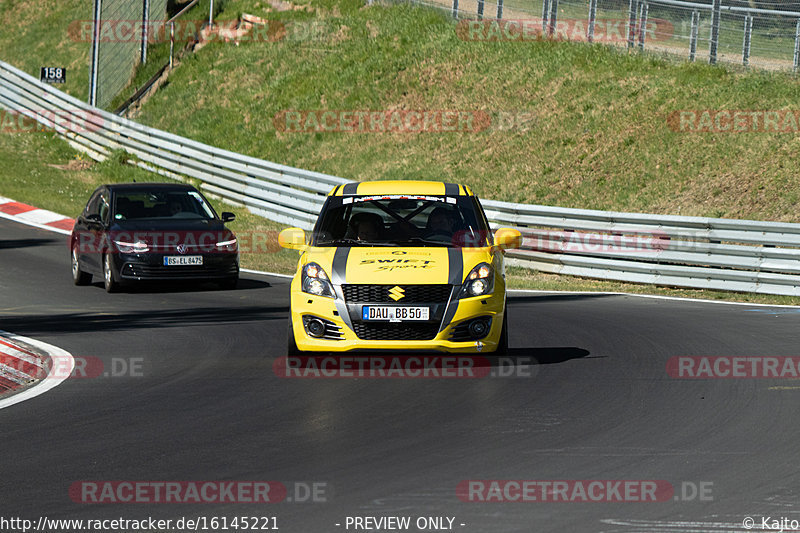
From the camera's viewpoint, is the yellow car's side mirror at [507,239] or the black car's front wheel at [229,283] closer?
the yellow car's side mirror at [507,239]

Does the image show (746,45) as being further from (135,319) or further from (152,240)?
(135,319)

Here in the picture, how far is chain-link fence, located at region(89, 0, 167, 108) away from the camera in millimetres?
40344

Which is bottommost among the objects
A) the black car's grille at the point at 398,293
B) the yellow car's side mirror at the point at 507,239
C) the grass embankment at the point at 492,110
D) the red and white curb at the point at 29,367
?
the red and white curb at the point at 29,367

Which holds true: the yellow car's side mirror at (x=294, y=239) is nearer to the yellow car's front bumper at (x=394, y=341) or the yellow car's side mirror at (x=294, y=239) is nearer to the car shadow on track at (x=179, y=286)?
the yellow car's front bumper at (x=394, y=341)

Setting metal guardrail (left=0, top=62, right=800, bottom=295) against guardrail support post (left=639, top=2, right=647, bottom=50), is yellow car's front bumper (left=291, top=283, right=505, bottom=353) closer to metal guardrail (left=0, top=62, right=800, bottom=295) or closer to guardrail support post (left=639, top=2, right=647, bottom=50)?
metal guardrail (left=0, top=62, right=800, bottom=295)

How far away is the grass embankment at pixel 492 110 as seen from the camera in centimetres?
2298

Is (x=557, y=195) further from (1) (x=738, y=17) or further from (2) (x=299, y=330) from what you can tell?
(2) (x=299, y=330)

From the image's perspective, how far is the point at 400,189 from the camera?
11.6 m

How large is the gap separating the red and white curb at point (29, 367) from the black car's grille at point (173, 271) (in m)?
4.67

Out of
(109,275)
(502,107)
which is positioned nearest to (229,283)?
(109,275)

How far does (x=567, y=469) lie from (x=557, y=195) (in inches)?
733

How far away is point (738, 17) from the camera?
25.3m

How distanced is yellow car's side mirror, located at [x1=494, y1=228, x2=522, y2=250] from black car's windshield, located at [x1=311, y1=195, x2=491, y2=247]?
0.46 feet

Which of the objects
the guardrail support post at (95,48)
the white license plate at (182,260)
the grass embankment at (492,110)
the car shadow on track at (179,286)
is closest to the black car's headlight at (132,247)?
the white license plate at (182,260)
